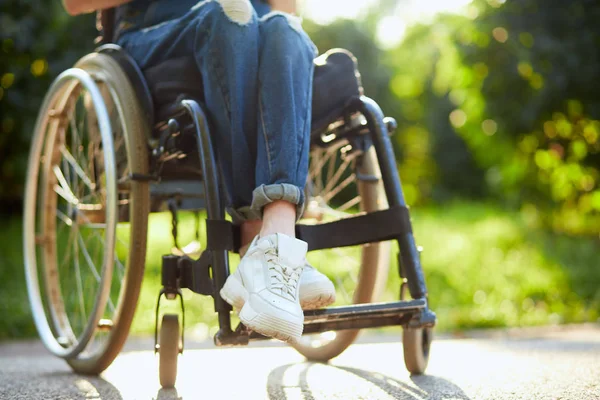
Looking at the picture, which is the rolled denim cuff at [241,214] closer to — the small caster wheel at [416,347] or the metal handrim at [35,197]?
the metal handrim at [35,197]

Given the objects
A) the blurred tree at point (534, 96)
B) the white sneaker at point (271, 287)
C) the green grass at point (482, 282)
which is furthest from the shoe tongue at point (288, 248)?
the blurred tree at point (534, 96)

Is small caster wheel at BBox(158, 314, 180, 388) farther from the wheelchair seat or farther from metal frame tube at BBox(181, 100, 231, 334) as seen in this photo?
the wheelchair seat

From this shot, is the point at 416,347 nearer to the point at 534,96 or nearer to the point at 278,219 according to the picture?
the point at 278,219

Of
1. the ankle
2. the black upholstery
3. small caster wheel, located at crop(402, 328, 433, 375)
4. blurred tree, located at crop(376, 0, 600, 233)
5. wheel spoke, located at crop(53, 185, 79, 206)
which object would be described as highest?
blurred tree, located at crop(376, 0, 600, 233)

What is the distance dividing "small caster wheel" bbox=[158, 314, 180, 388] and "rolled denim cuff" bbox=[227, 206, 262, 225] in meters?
0.31

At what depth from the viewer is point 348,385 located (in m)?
1.98

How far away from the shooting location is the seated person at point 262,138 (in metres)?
1.65

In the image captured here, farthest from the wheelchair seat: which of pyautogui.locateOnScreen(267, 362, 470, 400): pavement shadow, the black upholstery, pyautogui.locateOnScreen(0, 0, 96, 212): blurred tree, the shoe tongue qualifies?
pyautogui.locateOnScreen(0, 0, 96, 212): blurred tree

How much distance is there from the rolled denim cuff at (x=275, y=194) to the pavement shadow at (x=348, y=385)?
44 cm

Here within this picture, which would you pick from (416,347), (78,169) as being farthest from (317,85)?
(78,169)

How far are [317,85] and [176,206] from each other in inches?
28.8

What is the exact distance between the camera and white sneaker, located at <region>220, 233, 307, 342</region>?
5.20 ft

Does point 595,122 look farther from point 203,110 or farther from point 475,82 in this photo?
point 203,110

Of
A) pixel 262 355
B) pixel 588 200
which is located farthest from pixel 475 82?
pixel 262 355
